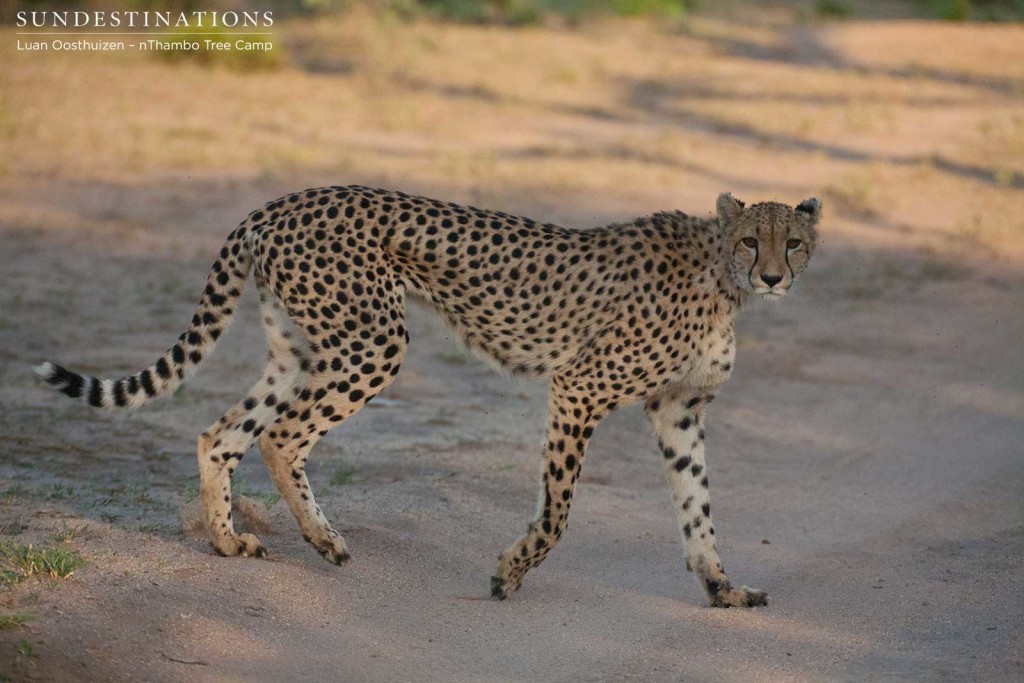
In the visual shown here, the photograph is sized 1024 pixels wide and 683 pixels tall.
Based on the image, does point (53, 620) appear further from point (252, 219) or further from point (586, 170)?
point (586, 170)

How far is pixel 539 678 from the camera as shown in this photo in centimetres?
473

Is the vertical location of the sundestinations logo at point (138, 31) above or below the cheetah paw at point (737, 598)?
above

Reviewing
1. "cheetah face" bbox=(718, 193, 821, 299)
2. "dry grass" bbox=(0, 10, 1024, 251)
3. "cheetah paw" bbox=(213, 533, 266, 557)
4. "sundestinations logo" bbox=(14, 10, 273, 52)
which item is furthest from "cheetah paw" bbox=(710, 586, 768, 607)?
"sundestinations logo" bbox=(14, 10, 273, 52)

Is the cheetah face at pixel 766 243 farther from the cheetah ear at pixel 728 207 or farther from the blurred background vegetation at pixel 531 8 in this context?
the blurred background vegetation at pixel 531 8

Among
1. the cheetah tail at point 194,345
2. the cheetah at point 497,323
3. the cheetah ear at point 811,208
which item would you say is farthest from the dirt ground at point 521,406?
the cheetah ear at point 811,208

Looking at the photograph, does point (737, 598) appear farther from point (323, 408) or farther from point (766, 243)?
point (323, 408)

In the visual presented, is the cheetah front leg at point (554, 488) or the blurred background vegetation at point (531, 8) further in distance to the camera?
the blurred background vegetation at point (531, 8)

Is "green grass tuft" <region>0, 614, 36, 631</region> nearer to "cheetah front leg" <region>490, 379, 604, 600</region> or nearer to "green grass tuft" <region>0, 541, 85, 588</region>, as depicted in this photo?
"green grass tuft" <region>0, 541, 85, 588</region>

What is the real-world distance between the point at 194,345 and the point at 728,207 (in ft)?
7.74

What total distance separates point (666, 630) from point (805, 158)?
34.2ft

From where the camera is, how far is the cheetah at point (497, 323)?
550cm

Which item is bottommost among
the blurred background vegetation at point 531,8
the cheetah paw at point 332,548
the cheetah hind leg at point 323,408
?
the cheetah paw at point 332,548

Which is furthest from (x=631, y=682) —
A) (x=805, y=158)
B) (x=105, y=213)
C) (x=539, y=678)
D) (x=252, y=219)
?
(x=805, y=158)

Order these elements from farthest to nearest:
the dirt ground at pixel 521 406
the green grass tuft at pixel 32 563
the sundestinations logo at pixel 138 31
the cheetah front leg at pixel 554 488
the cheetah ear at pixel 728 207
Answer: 1. the sundestinations logo at pixel 138 31
2. the cheetah ear at pixel 728 207
3. the cheetah front leg at pixel 554 488
4. the dirt ground at pixel 521 406
5. the green grass tuft at pixel 32 563
